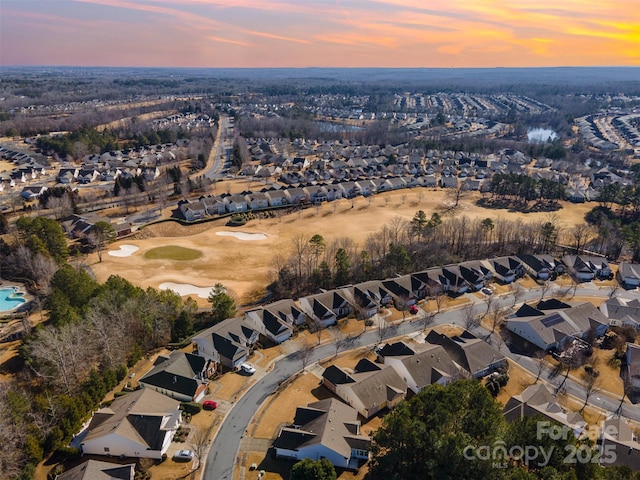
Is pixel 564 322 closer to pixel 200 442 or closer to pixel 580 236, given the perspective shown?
pixel 580 236

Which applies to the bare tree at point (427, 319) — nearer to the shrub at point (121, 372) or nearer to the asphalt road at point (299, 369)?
the asphalt road at point (299, 369)

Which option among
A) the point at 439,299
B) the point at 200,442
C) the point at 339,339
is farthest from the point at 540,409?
the point at 200,442

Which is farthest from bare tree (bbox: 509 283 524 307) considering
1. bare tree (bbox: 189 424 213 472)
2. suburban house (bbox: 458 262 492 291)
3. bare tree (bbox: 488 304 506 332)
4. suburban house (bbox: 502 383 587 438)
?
bare tree (bbox: 189 424 213 472)

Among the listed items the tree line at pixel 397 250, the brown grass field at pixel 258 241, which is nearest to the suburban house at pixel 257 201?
the brown grass field at pixel 258 241

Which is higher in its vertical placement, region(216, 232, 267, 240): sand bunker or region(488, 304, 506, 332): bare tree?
region(216, 232, 267, 240): sand bunker

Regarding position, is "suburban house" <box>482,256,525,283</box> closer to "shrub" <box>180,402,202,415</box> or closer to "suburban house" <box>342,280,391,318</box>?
"suburban house" <box>342,280,391,318</box>

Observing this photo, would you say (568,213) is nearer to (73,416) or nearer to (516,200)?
(516,200)
